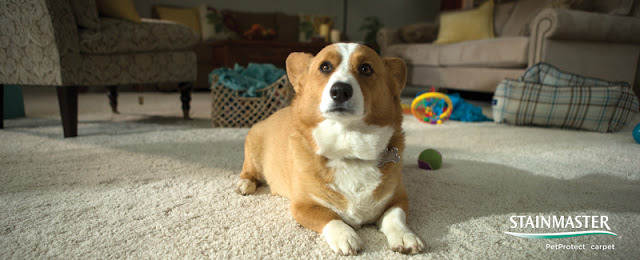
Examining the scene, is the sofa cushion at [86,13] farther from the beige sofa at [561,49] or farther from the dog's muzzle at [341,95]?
the beige sofa at [561,49]

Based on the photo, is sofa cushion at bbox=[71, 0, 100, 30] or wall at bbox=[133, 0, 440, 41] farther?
wall at bbox=[133, 0, 440, 41]

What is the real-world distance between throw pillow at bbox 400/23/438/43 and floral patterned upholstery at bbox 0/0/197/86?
395cm

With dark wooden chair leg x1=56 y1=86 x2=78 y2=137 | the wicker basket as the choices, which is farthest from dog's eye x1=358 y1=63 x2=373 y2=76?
dark wooden chair leg x1=56 y1=86 x2=78 y2=137

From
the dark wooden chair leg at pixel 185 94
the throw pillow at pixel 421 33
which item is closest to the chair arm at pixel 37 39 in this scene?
the dark wooden chair leg at pixel 185 94

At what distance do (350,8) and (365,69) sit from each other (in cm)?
739

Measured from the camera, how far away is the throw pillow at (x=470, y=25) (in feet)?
15.2

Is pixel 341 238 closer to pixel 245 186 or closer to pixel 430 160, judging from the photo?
pixel 245 186

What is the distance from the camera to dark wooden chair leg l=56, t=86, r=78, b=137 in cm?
216

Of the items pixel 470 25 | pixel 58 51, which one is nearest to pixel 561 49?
pixel 470 25

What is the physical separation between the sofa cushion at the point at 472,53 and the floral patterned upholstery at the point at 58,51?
3377 millimetres

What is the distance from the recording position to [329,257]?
0.88 meters

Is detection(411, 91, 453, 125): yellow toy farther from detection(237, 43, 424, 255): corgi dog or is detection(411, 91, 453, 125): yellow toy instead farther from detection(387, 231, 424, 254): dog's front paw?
detection(387, 231, 424, 254): dog's front paw

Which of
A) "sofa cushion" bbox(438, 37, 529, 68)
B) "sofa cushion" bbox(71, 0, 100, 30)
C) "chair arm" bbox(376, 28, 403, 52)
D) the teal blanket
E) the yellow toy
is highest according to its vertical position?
"chair arm" bbox(376, 28, 403, 52)

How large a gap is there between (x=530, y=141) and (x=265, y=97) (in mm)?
1903
